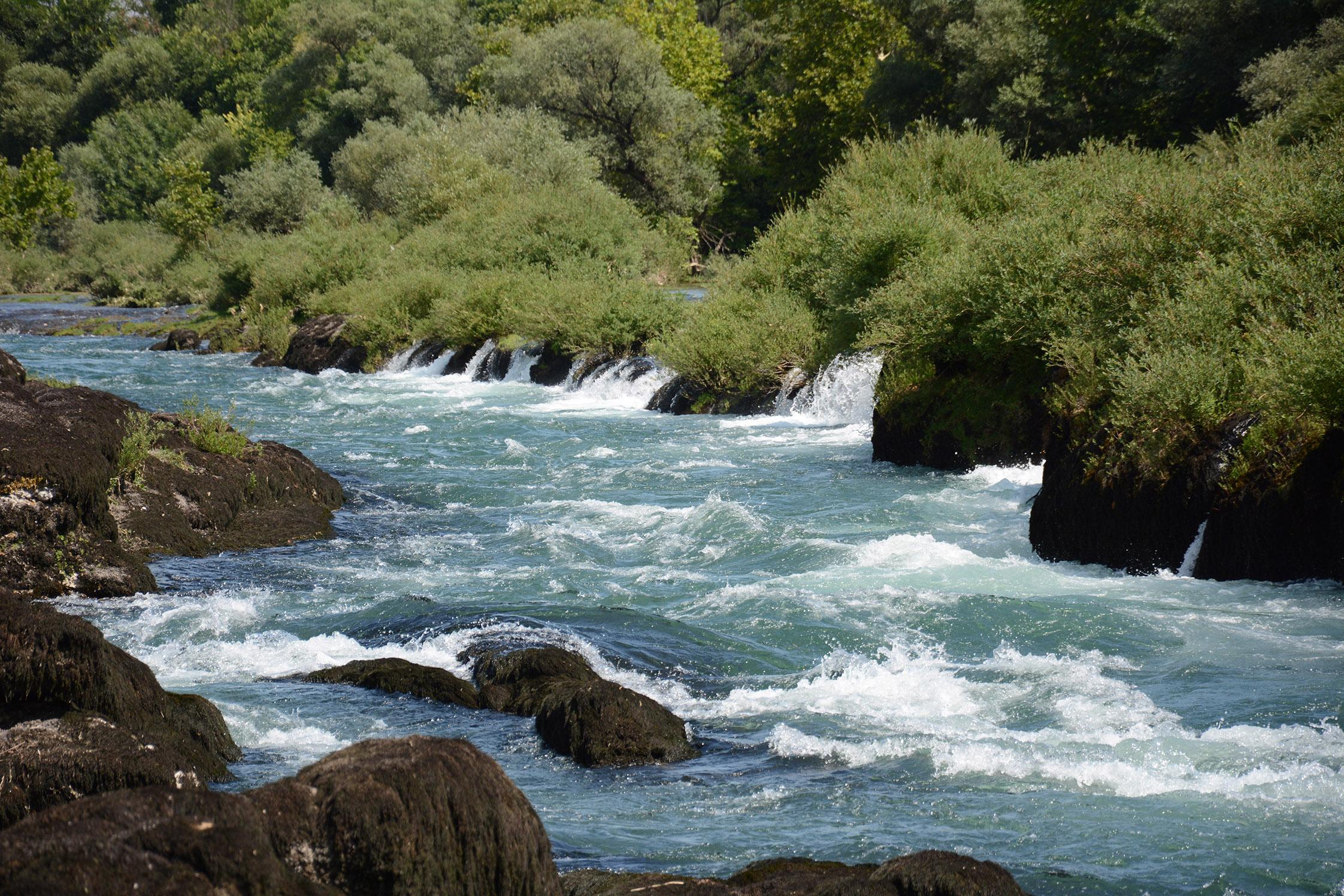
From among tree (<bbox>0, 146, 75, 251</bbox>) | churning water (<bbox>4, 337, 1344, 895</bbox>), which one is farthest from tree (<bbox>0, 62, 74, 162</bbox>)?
churning water (<bbox>4, 337, 1344, 895</bbox>)

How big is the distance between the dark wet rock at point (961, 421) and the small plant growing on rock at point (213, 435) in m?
8.74

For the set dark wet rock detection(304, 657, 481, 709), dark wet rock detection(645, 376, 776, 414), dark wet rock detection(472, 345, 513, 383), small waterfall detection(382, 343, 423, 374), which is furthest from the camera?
small waterfall detection(382, 343, 423, 374)

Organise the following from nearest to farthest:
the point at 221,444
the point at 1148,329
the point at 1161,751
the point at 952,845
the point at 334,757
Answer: the point at 334,757
the point at 952,845
the point at 1161,751
the point at 1148,329
the point at 221,444

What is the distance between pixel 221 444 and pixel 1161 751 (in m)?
11.5

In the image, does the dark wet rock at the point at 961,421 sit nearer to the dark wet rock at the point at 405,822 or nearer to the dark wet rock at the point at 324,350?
the dark wet rock at the point at 405,822

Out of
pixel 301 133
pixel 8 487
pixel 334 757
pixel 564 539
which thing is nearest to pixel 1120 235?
pixel 564 539

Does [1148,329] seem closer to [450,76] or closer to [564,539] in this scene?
[564,539]

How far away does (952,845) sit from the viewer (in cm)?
635

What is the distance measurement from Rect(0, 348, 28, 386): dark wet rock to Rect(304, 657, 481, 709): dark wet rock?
23.4 ft

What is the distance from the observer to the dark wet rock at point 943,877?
4566mm

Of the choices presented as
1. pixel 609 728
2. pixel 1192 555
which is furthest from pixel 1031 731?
pixel 1192 555

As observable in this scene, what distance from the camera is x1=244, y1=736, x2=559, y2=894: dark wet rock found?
4.17 metres

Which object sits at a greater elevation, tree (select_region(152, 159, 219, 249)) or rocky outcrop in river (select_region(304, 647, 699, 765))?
tree (select_region(152, 159, 219, 249))

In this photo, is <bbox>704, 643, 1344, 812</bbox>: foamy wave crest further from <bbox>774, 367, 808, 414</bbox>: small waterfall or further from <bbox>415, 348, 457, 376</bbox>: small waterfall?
<bbox>415, 348, 457, 376</bbox>: small waterfall
